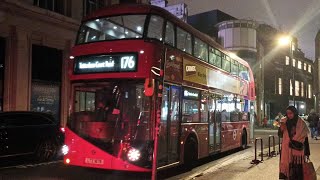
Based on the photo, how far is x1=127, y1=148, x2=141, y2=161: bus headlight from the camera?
1030cm

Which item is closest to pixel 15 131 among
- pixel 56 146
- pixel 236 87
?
pixel 56 146

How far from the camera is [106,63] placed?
10797mm

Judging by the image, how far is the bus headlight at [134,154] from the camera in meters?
10.3

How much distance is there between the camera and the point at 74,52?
11.4m

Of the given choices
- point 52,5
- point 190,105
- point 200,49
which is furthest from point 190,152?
point 52,5

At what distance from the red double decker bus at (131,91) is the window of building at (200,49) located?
482 mm

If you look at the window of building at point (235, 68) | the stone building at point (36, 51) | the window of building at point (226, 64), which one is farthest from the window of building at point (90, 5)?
the window of building at point (226, 64)

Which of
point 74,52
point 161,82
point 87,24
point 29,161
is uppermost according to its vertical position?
point 87,24

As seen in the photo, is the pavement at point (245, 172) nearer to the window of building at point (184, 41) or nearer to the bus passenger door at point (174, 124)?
the bus passenger door at point (174, 124)

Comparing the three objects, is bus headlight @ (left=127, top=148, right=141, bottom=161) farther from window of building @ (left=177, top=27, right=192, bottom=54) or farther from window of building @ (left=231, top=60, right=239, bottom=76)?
window of building @ (left=231, top=60, right=239, bottom=76)

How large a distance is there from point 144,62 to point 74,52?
2.09m

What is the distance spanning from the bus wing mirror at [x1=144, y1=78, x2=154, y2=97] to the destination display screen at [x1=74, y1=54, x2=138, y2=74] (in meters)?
0.64

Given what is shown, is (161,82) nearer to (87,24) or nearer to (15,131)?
(87,24)

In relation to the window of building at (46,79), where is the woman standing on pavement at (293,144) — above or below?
below
